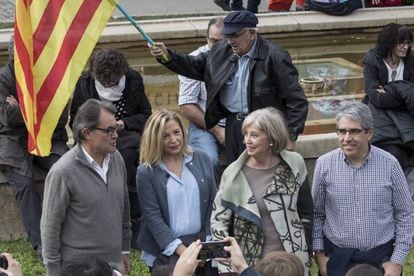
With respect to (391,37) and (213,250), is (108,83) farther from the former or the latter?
(213,250)

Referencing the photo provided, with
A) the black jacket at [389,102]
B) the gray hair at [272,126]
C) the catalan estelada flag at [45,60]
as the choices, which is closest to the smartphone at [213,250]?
the gray hair at [272,126]

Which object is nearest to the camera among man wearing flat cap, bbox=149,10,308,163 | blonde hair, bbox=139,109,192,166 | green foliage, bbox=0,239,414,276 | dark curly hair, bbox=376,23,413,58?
blonde hair, bbox=139,109,192,166

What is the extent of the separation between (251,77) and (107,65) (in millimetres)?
1078

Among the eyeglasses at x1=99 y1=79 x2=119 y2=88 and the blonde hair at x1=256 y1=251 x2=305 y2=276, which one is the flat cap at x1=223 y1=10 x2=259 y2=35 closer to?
the eyeglasses at x1=99 y1=79 x2=119 y2=88

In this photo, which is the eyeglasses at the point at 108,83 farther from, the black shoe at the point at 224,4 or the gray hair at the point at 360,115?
the black shoe at the point at 224,4

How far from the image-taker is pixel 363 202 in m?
6.20

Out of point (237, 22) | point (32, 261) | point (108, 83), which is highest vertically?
point (237, 22)

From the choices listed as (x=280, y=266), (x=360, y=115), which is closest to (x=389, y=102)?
(x=360, y=115)

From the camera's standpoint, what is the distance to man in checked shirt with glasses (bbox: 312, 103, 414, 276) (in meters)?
6.20

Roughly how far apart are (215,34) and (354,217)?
2333 mm

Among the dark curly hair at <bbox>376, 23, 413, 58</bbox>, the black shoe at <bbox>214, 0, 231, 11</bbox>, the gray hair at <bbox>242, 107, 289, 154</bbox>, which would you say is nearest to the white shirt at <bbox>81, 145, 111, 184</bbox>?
the gray hair at <bbox>242, 107, 289, 154</bbox>

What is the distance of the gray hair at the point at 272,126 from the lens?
20.1 ft

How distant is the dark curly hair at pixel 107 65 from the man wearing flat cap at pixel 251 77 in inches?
13.6

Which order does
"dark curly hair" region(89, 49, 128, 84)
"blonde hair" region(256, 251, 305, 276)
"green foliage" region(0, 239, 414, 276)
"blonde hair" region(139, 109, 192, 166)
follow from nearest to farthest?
"blonde hair" region(256, 251, 305, 276)
"blonde hair" region(139, 109, 192, 166)
"dark curly hair" region(89, 49, 128, 84)
"green foliage" region(0, 239, 414, 276)
